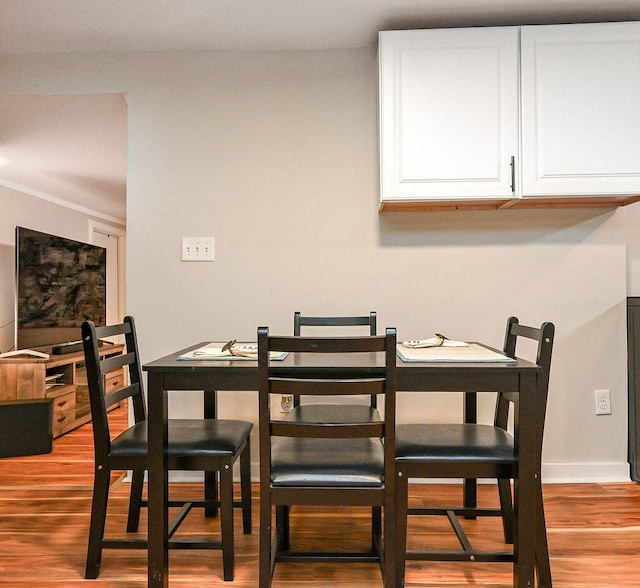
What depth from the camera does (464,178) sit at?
2238 millimetres

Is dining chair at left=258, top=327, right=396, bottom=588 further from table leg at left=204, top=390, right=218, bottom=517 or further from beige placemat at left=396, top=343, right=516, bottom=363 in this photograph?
table leg at left=204, top=390, right=218, bottom=517

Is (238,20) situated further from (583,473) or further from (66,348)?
(66,348)

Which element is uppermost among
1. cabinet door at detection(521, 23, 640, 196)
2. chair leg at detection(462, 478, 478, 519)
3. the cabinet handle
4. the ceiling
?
the ceiling

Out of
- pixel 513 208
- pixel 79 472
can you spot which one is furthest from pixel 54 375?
pixel 513 208

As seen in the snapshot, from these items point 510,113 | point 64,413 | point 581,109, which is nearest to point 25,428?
point 64,413

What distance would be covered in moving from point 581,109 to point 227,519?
216 centimetres

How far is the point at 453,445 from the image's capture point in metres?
1.58

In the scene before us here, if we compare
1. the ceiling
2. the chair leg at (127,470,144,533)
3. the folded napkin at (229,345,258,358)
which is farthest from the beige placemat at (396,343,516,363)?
the ceiling

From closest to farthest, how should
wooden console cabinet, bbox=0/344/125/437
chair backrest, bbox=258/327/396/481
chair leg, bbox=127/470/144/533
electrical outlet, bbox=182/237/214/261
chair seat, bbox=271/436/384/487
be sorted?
1. chair backrest, bbox=258/327/396/481
2. chair seat, bbox=271/436/384/487
3. chair leg, bbox=127/470/144/533
4. electrical outlet, bbox=182/237/214/261
5. wooden console cabinet, bbox=0/344/125/437

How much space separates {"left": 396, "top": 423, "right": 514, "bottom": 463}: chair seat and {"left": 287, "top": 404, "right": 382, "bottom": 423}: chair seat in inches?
7.1

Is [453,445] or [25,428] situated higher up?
[453,445]

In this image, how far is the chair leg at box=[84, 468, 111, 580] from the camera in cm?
165

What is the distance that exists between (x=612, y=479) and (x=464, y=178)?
64.4 inches

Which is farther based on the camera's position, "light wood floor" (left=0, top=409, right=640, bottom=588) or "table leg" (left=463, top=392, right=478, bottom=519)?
"table leg" (left=463, top=392, right=478, bottom=519)
